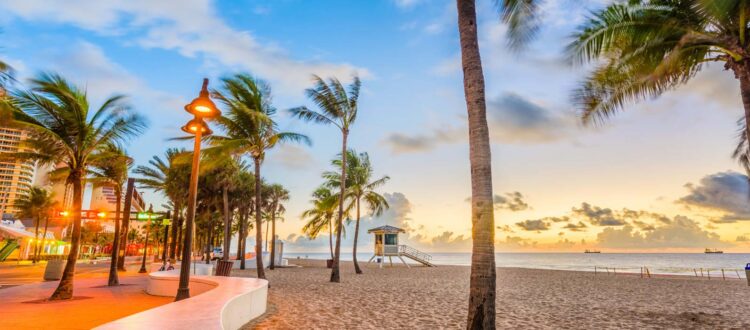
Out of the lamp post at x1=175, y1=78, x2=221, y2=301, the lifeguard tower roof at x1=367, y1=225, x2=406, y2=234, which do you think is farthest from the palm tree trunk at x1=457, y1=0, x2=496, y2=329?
the lifeguard tower roof at x1=367, y1=225, x2=406, y2=234

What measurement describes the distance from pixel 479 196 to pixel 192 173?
19.9 feet

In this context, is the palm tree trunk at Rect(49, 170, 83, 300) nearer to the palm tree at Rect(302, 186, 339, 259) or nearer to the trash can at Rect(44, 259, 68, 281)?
the trash can at Rect(44, 259, 68, 281)

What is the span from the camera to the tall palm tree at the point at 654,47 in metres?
7.20

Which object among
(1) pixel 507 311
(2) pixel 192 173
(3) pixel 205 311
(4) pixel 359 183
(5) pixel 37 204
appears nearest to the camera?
(3) pixel 205 311

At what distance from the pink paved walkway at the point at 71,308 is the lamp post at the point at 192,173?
144 cm

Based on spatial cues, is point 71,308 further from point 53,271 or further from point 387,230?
point 387,230

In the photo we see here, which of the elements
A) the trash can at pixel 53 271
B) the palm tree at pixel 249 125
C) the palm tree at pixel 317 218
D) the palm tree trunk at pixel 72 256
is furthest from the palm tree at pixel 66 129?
the palm tree at pixel 317 218

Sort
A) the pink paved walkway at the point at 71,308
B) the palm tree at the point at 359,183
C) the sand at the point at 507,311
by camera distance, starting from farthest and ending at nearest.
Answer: the palm tree at the point at 359,183 < the sand at the point at 507,311 < the pink paved walkway at the point at 71,308

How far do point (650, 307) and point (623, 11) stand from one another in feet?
29.2

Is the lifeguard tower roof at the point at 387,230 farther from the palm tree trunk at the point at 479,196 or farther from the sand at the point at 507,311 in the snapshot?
Answer: the palm tree trunk at the point at 479,196

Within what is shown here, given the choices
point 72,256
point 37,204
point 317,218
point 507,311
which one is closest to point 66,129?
point 72,256

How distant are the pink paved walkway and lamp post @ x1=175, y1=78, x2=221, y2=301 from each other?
56.6 inches

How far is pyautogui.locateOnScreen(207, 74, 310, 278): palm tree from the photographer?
14.9m

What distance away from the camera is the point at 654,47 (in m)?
8.34
